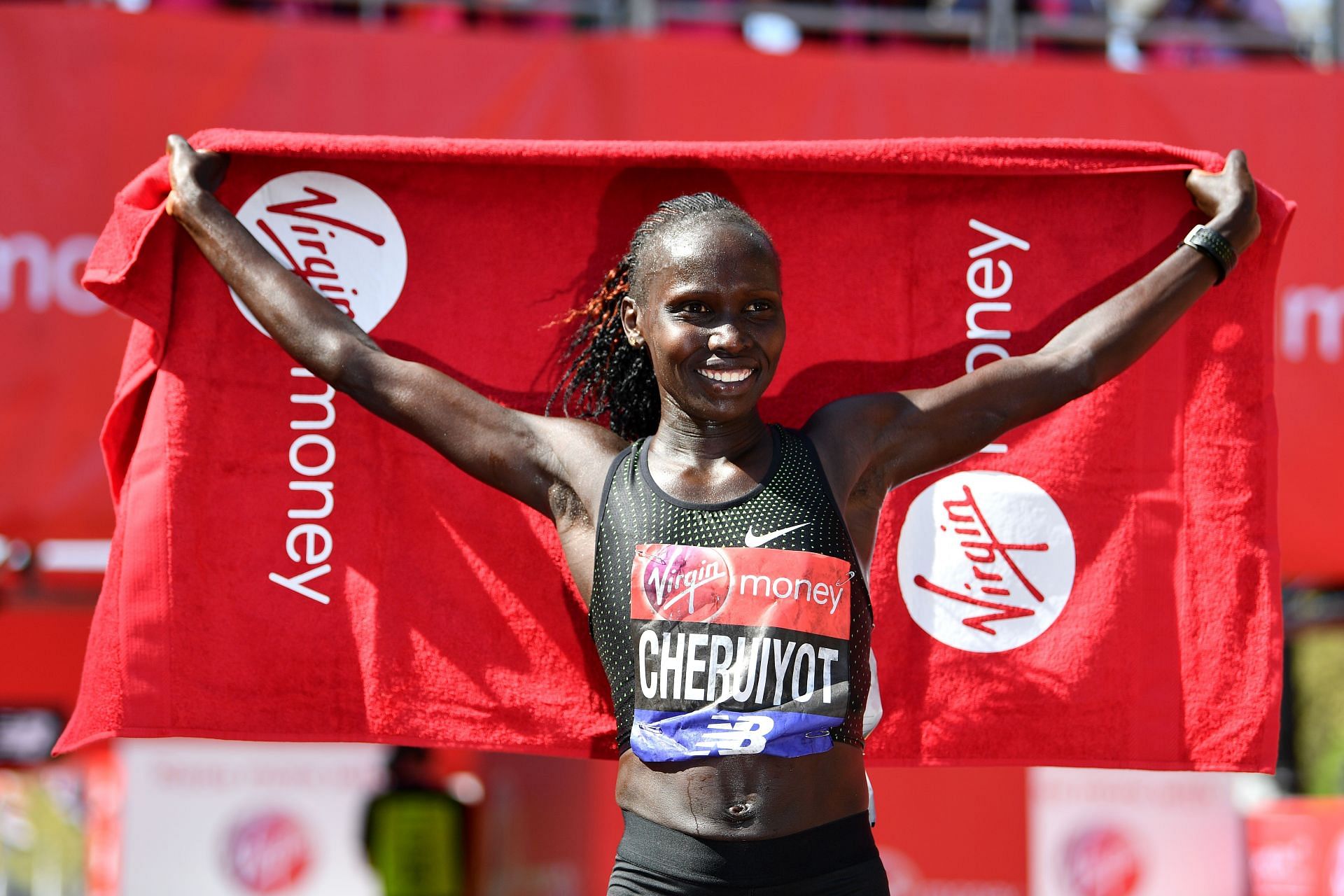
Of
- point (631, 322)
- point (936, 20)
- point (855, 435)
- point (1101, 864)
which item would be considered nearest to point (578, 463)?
point (631, 322)

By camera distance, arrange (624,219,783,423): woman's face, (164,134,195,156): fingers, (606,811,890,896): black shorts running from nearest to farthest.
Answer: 1. (606,811,890,896): black shorts
2. (624,219,783,423): woman's face
3. (164,134,195,156): fingers

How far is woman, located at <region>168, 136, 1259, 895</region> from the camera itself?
233 centimetres

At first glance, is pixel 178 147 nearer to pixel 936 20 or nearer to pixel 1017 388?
pixel 1017 388

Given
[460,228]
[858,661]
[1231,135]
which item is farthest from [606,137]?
[858,661]

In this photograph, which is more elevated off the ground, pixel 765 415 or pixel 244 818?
pixel 765 415

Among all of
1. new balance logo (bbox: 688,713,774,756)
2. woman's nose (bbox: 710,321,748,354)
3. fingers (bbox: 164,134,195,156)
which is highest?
fingers (bbox: 164,134,195,156)

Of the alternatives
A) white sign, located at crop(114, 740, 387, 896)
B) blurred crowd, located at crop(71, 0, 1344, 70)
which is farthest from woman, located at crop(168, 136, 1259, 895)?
white sign, located at crop(114, 740, 387, 896)

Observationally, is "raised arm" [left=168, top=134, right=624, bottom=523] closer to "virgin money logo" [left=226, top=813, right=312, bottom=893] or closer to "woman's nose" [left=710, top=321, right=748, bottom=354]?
"woman's nose" [left=710, top=321, right=748, bottom=354]

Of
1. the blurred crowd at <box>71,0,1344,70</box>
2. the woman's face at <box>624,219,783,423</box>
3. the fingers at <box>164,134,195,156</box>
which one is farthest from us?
the blurred crowd at <box>71,0,1344,70</box>

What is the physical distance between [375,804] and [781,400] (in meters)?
4.09

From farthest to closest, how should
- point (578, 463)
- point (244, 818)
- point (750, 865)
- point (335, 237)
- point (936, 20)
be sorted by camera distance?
point (244, 818) → point (936, 20) → point (335, 237) → point (578, 463) → point (750, 865)

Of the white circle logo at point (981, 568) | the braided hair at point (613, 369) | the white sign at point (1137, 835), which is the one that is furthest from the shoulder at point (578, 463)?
the white sign at point (1137, 835)

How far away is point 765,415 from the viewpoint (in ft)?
10.0

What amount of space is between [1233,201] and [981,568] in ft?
2.91
